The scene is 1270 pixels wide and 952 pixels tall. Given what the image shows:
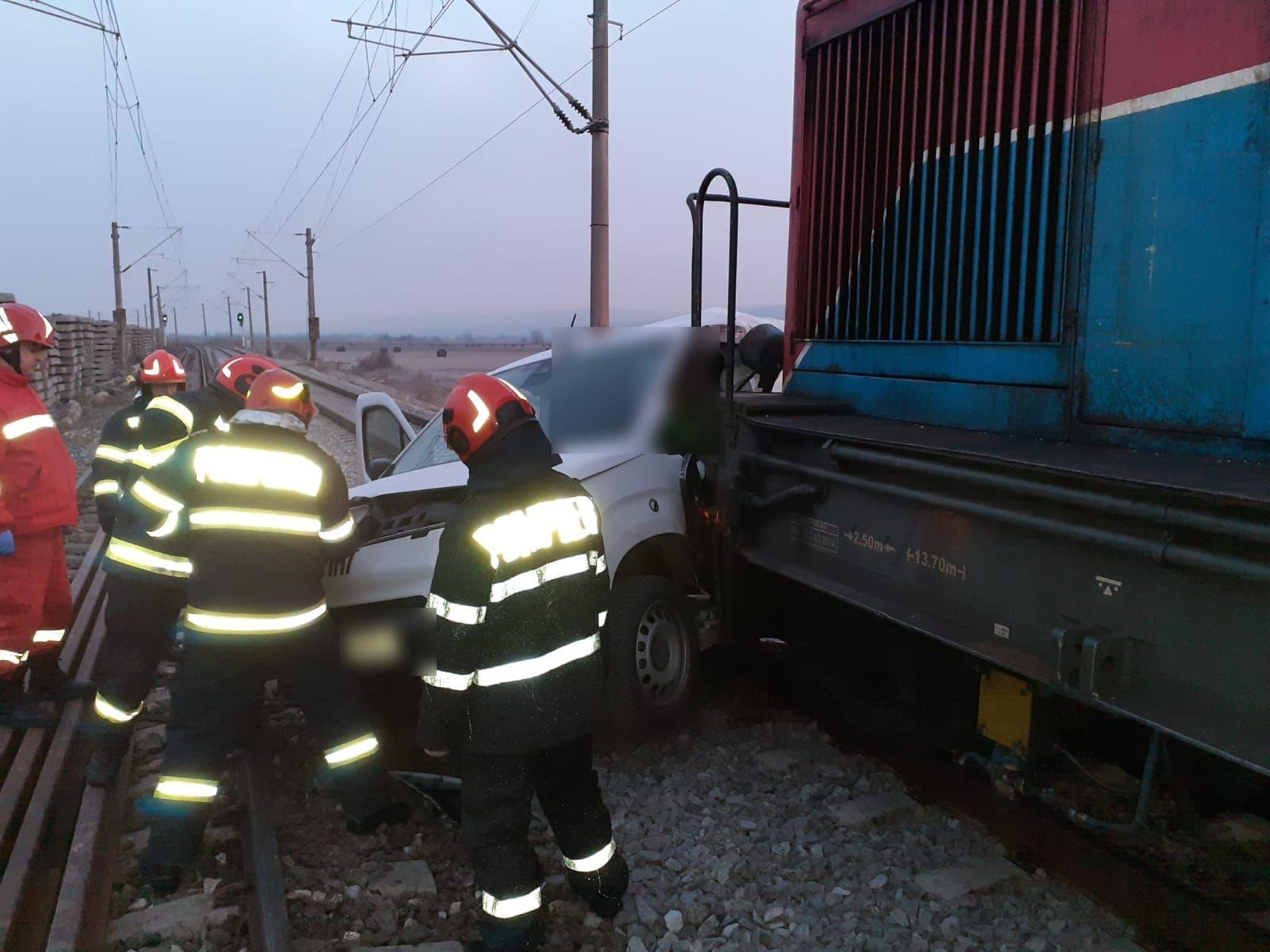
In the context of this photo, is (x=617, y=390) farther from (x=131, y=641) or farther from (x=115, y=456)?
(x=115, y=456)

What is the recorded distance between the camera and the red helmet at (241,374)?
4.86 meters

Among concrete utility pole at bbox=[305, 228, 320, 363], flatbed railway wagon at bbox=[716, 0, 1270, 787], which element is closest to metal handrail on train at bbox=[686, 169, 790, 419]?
flatbed railway wagon at bbox=[716, 0, 1270, 787]

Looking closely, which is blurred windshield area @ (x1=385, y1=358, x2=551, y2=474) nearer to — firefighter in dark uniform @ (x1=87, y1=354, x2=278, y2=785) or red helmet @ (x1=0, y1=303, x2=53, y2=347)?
firefighter in dark uniform @ (x1=87, y1=354, x2=278, y2=785)

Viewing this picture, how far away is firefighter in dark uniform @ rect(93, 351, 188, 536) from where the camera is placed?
18.5 ft

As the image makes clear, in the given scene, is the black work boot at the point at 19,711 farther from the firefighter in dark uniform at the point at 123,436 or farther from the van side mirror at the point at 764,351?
the van side mirror at the point at 764,351

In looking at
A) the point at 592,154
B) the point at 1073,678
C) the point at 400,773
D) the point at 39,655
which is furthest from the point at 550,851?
the point at 592,154

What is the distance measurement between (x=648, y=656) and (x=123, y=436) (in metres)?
3.36


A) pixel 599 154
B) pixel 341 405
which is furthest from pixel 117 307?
pixel 599 154

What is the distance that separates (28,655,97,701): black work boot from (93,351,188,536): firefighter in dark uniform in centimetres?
82

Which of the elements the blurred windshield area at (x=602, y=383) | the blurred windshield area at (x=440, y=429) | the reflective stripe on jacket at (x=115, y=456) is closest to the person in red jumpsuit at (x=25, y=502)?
the reflective stripe on jacket at (x=115, y=456)

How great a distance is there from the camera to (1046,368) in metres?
3.64

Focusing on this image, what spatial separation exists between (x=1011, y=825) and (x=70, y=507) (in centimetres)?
505

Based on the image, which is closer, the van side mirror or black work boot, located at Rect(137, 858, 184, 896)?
black work boot, located at Rect(137, 858, 184, 896)

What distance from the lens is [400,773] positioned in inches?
175
